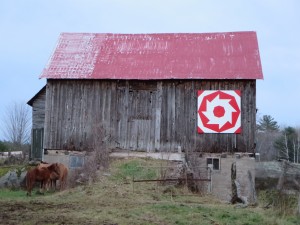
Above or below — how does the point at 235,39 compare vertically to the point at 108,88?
above

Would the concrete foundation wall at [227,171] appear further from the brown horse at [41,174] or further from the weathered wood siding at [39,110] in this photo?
the weathered wood siding at [39,110]

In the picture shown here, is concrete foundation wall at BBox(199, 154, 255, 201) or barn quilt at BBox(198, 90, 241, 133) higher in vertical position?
barn quilt at BBox(198, 90, 241, 133)

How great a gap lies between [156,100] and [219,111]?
3.48 metres

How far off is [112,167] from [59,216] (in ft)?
37.1

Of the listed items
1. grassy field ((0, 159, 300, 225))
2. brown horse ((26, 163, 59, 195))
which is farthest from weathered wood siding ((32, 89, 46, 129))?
grassy field ((0, 159, 300, 225))

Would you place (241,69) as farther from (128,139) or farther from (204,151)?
(128,139)

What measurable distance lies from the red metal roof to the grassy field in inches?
358

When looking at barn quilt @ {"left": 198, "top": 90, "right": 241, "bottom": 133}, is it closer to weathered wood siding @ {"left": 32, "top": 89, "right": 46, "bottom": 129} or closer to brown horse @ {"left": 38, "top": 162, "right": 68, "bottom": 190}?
brown horse @ {"left": 38, "top": 162, "right": 68, "bottom": 190}

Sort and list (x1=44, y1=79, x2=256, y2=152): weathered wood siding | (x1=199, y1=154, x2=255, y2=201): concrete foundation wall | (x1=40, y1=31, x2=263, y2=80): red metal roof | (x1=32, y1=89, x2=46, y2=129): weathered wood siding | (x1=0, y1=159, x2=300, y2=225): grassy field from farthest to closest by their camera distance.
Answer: (x1=32, y1=89, x2=46, y2=129): weathered wood siding
(x1=40, y1=31, x2=263, y2=80): red metal roof
(x1=44, y1=79, x2=256, y2=152): weathered wood siding
(x1=199, y1=154, x2=255, y2=201): concrete foundation wall
(x1=0, y1=159, x2=300, y2=225): grassy field

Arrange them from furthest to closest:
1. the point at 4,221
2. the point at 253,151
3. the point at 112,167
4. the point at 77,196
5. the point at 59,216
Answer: the point at 253,151 < the point at 112,167 < the point at 77,196 < the point at 59,216 < the point at 4,221

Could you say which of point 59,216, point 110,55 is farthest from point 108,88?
point 59,216

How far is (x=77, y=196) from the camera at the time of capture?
59.0 ft

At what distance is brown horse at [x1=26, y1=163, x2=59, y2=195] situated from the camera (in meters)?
21.9

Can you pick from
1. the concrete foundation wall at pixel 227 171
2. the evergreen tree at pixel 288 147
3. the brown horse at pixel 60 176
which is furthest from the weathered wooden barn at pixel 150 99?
the evergreen tree at pixel 288 147
